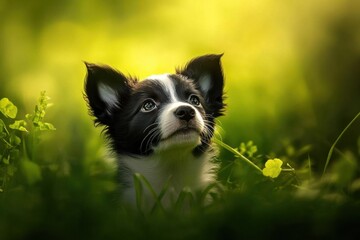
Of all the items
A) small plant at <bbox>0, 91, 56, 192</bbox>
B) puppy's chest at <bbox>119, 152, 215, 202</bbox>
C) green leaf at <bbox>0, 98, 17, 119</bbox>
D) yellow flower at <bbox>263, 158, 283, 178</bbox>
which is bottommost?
puppy's chest at <bbox>119, 152, 215, 202</bbox>

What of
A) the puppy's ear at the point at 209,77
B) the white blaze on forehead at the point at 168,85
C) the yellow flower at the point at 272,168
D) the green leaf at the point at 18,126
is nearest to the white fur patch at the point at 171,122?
the white blaze on forehead at the point at 168,85

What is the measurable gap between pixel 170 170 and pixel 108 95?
74 cm

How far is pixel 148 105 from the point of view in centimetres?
508

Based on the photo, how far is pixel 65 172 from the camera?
13.4ft

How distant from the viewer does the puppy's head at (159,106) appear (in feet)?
15.6

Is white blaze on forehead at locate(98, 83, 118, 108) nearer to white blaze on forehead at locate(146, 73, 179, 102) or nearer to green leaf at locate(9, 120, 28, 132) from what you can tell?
white blaze on forehead at locate(146, 73, 179, 102)

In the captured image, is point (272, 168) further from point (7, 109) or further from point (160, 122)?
point (7, 109)

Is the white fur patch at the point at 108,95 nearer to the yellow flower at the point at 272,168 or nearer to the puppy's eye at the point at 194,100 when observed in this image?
the puppy's eye at the point at 194,100

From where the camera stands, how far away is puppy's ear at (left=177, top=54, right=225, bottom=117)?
5.52m

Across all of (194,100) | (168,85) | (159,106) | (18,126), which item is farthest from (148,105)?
(18,126)

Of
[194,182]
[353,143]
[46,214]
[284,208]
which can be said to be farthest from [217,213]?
[353,143]

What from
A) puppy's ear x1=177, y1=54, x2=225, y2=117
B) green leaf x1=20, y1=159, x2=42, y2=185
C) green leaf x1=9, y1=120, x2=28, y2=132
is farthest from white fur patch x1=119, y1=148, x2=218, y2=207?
green leaf x1=20, y1=159, x2=42, y2=185

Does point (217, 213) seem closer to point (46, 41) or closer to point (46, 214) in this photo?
point (46, 214)

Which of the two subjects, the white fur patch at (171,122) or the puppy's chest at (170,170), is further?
the puppy's chest at (170,170)
